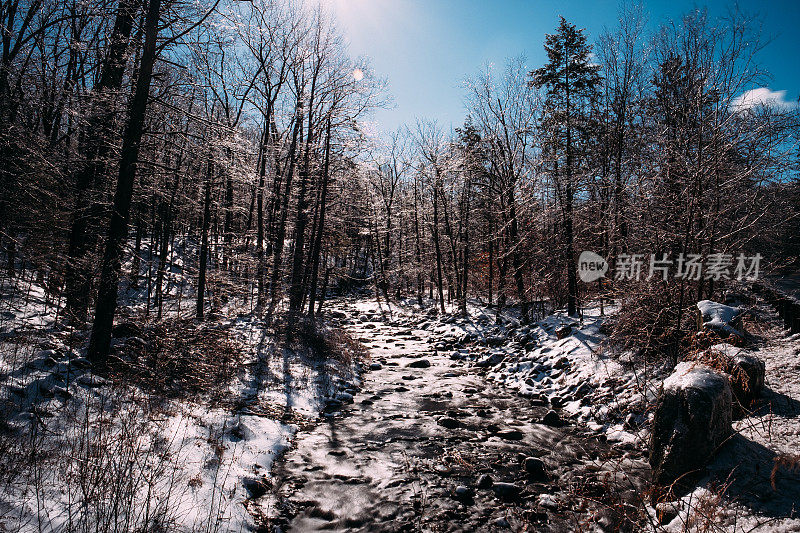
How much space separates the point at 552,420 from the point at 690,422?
3519mm

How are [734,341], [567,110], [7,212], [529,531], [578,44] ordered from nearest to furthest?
[529,531]
[734,341]
[7,212]
[567,110]
[578,44]

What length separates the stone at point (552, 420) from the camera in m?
8.00

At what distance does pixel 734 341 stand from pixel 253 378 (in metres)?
9.89

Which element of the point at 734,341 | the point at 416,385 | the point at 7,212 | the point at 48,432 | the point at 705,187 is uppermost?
the point at 705,187

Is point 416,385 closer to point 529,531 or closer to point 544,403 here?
point 544,403

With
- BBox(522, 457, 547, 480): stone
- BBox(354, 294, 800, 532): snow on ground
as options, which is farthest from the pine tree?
BBox(522, 457, 547, 480): stone

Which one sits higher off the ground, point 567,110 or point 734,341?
point 567,110

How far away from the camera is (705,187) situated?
712 centimetres

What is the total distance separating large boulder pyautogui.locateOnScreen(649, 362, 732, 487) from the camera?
186 inches

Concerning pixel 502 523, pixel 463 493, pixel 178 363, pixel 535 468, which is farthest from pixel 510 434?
pixel 178 363

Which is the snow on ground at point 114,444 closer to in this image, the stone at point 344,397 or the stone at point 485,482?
the stone at point 344,397

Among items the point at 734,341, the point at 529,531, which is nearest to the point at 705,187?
the point at 734,341

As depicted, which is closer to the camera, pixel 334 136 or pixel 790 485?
pixel 790 485

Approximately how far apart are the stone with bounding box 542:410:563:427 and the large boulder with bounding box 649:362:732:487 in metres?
2.80
